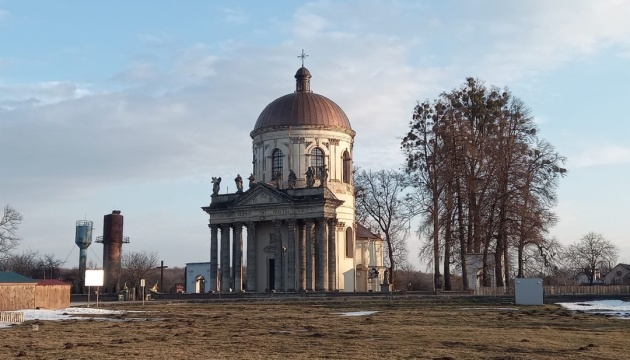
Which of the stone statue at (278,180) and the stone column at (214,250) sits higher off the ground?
the stone statue at (278,180)

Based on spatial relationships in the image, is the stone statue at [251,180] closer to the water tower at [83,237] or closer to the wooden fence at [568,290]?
the wooden fence at [568,290]

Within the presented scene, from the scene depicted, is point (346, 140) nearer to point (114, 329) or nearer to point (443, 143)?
point (443, 143)

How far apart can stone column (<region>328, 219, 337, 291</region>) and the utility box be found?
20858mm

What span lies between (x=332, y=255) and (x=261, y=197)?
797 centimetres

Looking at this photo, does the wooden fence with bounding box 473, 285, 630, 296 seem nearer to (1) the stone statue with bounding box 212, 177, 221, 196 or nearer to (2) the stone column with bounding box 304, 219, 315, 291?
(2) the stone column with bounding box 304, 219, 315, 291

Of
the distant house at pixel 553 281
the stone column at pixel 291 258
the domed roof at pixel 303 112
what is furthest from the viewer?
the domed roof at pixel 303 112

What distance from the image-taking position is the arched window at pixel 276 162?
2781 inches

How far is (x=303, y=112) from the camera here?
7038 cm

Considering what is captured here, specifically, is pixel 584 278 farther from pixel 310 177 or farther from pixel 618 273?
pixel 310 177

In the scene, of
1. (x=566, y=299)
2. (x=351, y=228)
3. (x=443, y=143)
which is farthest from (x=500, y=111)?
(x=351, y=228)

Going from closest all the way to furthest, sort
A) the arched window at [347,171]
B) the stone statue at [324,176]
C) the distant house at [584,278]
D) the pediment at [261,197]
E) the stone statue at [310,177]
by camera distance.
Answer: the pediment at [261,197], the stone statue at [310,177], the stone statue at [324,176], the arched window at [347,171], the distant house at [584,278]

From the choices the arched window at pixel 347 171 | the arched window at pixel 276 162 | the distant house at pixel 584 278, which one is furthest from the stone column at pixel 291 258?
the distant house at pixel 584 278

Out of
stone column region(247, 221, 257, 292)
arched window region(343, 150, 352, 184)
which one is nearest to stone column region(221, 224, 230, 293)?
stone column region(247, 221, 257, 292)

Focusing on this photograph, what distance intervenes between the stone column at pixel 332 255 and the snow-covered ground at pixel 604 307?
22.4 meters
